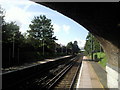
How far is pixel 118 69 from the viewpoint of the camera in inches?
291

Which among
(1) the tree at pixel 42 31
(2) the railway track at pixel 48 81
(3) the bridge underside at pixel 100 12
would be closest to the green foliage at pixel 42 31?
(1) the tree at pixel 42 31

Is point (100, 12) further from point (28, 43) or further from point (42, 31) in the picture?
point (42, 31)

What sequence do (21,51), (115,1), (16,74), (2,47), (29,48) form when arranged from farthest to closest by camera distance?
(29,48) → (21,51) → (2,47) → (16,74) → (115,1)

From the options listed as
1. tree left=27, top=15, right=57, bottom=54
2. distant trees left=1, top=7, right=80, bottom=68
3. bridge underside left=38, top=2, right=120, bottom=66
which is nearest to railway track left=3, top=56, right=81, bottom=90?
bridge underside left=38, top=2, right=120, bottom=66

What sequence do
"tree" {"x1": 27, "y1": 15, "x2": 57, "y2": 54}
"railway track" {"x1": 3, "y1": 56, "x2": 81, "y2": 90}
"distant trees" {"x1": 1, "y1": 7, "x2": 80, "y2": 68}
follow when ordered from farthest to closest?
"tree" {"x1": 27, "y1": 15, "x2": 57, "y2": 54} → "distant trees" {"x1": 1, "y1": 7, "x2": 80, "y2": 68} → "railway track" {"x1": 3, "y1": 56, "x2": 81, "y2": 90}

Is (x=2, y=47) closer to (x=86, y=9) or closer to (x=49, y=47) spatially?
(x=86, y=9)

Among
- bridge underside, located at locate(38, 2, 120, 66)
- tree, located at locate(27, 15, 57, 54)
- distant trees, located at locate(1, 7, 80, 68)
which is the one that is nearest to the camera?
bridge underside, located at locate(38, 2, 120, 66)

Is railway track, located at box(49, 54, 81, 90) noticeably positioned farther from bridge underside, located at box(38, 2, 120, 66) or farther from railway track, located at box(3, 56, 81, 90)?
bridge underside, located at box(38, 2, 120, 66)

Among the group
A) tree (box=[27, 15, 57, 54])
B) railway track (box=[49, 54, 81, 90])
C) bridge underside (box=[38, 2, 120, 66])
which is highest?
tree (box=[27, 15, 57, 54])

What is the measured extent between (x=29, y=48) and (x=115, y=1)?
4209 cm

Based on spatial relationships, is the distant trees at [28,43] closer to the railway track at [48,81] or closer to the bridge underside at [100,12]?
the railway track at [48,81]

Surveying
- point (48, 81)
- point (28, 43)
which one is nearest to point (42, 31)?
point (28, 43)

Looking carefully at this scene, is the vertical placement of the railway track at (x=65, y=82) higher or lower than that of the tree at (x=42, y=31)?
lower

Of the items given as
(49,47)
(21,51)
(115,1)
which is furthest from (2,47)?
(49,47)
